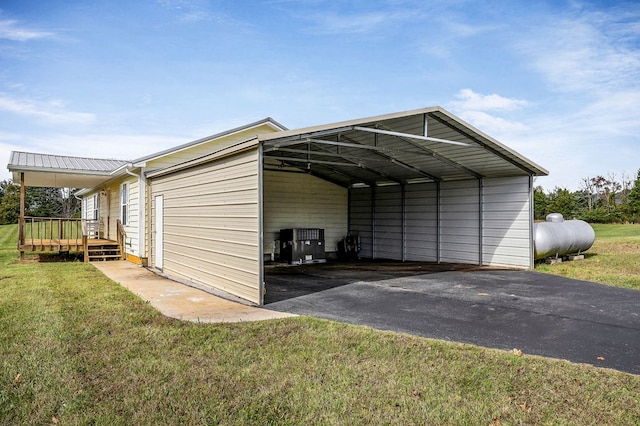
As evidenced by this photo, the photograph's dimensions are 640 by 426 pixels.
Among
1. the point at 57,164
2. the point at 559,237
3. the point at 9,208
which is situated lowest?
the point at 559,237

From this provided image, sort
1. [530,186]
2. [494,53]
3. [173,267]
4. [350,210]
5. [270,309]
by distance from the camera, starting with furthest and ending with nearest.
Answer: [350,210], [494,53], [530,186], [173,267], [270,309]

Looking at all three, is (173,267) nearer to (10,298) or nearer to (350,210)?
(10,298)

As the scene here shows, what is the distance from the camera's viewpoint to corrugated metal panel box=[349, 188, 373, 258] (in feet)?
50.0

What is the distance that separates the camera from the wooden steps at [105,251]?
43.6 feet

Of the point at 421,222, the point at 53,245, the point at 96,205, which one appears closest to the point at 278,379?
the point at 421,222

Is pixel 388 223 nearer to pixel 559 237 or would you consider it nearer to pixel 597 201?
pixel 559 237

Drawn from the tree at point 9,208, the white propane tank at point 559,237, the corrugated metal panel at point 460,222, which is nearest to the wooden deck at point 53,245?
the corrugated metal panel at point 460,222

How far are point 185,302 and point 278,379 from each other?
3.63 m

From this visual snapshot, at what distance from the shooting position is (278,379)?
3.59 metres

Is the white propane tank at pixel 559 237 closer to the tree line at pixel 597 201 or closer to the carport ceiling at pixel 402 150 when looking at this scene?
the carport ceiling at pixel 402 150

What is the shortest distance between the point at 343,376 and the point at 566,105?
16828mm

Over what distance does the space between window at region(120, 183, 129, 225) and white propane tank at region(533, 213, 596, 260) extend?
38.5ft

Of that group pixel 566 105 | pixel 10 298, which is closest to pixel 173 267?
pixel 10 298

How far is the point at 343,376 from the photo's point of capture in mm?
3658
